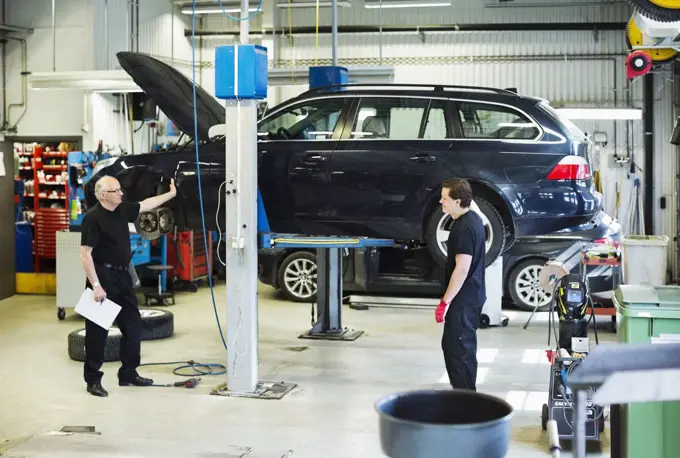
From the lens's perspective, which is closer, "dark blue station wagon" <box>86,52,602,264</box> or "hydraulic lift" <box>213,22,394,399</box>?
"hydraulic lift" <box>213,22,394,399</box>

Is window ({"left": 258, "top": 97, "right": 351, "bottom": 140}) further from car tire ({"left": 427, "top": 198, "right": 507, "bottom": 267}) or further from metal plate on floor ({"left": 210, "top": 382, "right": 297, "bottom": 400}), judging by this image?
metal plate on floor ({"left": 210, "top": 382, "right": 297, "bottom": 400})

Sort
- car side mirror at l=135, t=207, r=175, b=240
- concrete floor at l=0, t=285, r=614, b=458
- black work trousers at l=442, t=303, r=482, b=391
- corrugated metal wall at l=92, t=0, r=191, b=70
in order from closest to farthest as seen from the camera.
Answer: concrete floor at l=0, t=285, r=614, b=458, black work trousers at l=442, t=303, r=482, b=391, car side mirror at l=135, t=207, r=175, b=240, corrugated metal wall at l=92, t=0, r=191, b=70

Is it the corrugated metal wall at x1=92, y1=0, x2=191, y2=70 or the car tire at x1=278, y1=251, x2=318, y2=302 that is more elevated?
the corrugated metal wall at x1=92, y1=0, x2=191, y2=70

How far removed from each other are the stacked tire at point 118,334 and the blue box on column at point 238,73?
110 inches

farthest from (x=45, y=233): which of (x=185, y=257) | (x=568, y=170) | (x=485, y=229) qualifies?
(x=568, y=170)

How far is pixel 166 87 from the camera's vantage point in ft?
25.7

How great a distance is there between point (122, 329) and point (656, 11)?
4.75 m

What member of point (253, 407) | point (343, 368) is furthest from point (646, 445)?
point (343, 368)

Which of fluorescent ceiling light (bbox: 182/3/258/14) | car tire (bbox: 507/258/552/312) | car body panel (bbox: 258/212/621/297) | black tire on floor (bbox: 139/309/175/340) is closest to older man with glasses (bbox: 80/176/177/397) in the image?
black tire on floor (bbox: 139/309/175/340)

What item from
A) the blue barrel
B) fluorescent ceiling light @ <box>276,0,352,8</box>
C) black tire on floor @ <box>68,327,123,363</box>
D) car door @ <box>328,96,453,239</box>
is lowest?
black tire on floor @ <box>68,327,123,363</box>

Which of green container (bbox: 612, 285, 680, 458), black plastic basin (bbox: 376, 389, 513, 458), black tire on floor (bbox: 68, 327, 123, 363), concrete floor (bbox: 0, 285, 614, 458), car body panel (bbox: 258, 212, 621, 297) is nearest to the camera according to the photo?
black plastic basin (bbox: 376, 389, 513, 458)

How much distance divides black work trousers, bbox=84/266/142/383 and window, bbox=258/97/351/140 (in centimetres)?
179

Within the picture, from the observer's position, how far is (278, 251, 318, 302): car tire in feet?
39.1

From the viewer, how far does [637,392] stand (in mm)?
2092
